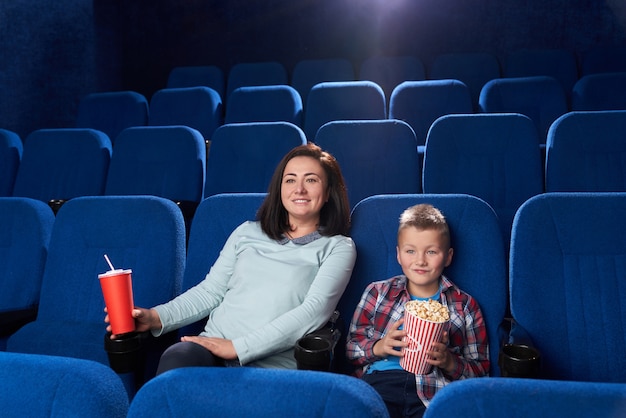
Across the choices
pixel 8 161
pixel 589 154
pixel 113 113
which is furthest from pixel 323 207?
pixel 113 113

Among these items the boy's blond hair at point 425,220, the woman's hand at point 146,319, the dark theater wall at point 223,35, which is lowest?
the woman's hand at point 146,319

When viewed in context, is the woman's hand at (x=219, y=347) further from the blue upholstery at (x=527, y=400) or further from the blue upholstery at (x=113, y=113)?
the blue upholstery at (x=113, y=113)

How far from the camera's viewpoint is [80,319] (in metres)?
0.73

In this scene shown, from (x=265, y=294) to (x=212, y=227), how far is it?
14 centimetres

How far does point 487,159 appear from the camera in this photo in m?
0.97

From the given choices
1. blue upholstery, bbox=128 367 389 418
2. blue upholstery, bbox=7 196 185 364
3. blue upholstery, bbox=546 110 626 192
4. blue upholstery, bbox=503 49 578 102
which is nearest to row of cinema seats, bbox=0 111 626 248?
blue upholstery, bbox=546 110 626 192

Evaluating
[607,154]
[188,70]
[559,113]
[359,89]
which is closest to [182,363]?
[607,154]

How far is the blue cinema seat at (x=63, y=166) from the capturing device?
1.18 metres

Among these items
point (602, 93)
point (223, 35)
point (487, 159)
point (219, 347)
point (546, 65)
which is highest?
point (223, 35)

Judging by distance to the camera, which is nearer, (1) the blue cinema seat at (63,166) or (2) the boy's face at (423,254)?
(2) the boy's face at (423,254)

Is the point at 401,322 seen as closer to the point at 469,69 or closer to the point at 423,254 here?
the point at 423,254

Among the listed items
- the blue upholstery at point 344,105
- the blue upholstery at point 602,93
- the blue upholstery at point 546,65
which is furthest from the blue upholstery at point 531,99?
the blue upholstery at point 546,65

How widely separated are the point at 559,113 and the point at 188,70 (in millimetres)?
1244

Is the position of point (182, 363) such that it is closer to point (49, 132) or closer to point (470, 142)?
point (470, 142)
